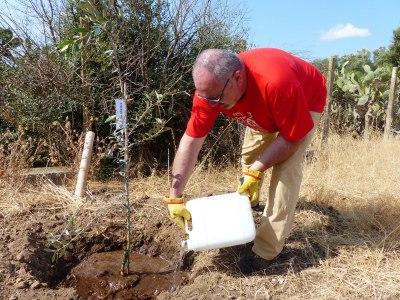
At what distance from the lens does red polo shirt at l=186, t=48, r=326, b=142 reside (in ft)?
8.30

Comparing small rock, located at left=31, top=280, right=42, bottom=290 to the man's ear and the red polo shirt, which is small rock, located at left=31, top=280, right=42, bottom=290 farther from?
the man's ear

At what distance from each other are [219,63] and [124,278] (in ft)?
5.81

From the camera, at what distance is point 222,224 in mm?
2766

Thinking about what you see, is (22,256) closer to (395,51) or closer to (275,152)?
(275,152)

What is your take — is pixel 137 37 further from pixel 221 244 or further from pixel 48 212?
pixel 221 244

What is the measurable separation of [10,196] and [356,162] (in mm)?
4398

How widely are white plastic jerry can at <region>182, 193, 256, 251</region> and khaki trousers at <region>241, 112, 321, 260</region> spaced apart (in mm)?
302

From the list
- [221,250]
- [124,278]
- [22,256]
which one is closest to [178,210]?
[221,250]

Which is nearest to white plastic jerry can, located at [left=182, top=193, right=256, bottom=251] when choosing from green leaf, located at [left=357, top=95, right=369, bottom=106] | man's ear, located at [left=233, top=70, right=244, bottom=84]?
man's ear, located at [left=233, top=70, right=244, bottom=84]

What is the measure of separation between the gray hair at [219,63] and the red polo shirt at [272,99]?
0.60 ft

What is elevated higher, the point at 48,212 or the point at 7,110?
the point at 7,110

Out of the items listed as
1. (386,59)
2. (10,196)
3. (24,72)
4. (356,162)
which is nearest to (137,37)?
(24,72)

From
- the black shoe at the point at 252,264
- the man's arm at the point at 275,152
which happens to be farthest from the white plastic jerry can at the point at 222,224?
the black shoe at the point at 252,264

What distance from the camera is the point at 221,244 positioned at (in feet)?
8.98
